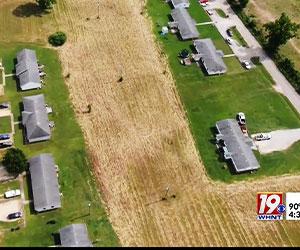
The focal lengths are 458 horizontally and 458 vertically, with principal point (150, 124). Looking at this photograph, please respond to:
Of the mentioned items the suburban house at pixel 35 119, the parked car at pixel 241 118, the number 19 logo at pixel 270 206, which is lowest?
the number 19 logo at pixel 270 206

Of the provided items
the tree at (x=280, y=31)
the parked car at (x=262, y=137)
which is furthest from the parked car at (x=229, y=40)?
the parked car at (x=262, y=137)

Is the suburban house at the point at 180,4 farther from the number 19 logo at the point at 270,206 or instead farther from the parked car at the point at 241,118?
the number 19 logo at the point at 270,206


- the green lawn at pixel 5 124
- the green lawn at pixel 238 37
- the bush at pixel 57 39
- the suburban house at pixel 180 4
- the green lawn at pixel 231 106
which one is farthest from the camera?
the suburban house at pixel 180 4

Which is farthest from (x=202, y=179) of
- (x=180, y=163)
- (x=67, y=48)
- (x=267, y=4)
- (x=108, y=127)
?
(x=267, y=4)

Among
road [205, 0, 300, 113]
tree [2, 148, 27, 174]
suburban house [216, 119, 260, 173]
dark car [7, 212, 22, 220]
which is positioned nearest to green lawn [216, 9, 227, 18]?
road [205, 0, 300, 113]

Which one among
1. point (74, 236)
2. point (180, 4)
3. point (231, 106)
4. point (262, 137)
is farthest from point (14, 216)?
point (180, 4)

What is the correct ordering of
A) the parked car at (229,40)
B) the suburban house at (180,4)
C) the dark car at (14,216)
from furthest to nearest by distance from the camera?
1. the suburban house at (180,4)
2. the parked car at (229,40)
3. the dark car at (14,216)

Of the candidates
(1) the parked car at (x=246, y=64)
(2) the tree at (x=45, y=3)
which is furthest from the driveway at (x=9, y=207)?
(1) the parked car at (x=246, y=64)

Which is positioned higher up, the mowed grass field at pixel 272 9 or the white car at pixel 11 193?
the mowed grass field at pixel 272 9

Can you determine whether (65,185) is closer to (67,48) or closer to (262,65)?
(67,48)

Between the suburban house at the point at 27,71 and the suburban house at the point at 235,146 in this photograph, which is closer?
the suburban house at the point at 235,146
